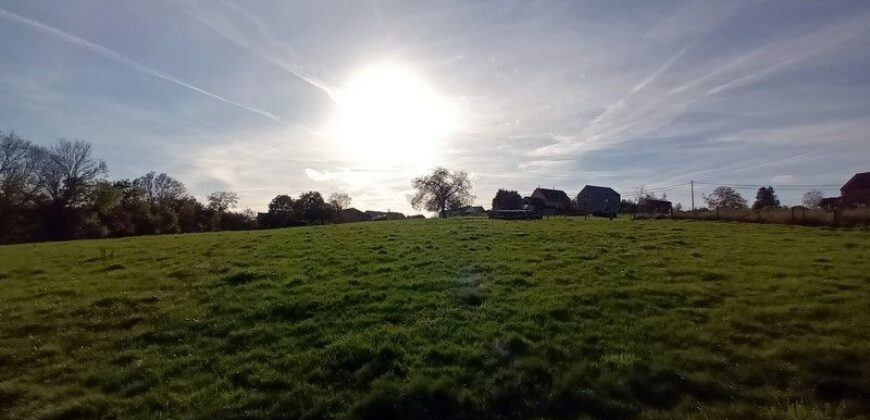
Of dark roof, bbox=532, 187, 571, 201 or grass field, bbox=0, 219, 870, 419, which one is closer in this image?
grass field, bbox=0, 219, 870, 419

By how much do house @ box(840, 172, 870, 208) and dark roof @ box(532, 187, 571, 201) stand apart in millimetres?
56331

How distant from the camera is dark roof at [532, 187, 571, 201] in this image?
123075mm

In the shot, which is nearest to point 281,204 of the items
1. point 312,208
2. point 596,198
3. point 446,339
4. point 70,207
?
point 312,208

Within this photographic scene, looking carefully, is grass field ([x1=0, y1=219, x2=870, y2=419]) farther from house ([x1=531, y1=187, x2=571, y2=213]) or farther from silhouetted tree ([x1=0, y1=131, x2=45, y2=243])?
house ([x1=531, y1=187, x2=571, y2=213])

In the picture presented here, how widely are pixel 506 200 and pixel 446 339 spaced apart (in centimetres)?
10647

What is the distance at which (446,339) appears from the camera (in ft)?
38.8

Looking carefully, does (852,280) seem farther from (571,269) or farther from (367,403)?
(367,403)

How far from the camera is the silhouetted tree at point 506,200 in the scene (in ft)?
376

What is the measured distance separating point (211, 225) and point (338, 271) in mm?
81131

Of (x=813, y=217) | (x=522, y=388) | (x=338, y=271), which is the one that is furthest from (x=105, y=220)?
(x=813, y=217)

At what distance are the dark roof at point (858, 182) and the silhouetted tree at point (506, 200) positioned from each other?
61.6 meters

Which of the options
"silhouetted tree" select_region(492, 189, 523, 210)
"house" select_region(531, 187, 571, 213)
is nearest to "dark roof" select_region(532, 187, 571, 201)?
"house" select_region(531, 187, 571, 213)

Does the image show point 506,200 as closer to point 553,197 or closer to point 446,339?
point 553,197

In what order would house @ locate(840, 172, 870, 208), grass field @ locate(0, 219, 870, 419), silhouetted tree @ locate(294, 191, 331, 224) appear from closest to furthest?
1. grass field @ locate(0, 219, 870, 419)
2. house @ locate(840, 172, 870, 208)
3. silhouetted tree @ locate(294, 191, 331, 224)
